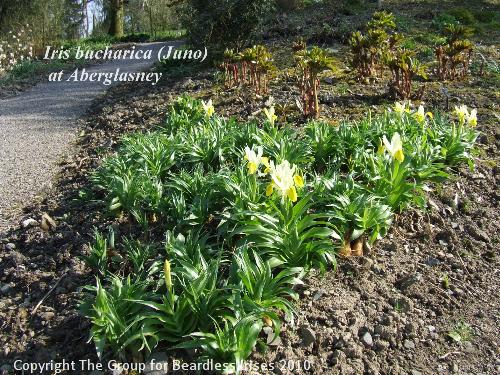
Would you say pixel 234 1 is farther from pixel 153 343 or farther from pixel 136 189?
pixel 153 343

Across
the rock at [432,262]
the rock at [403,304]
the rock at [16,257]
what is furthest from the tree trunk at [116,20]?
the rock at [403,304]

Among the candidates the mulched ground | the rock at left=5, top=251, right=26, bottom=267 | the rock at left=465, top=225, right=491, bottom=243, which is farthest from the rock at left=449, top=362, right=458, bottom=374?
the rock at left=5, top=251, right=26, bottom=267

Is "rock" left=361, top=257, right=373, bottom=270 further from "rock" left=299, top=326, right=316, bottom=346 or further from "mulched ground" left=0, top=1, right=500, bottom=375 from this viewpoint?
"rock" left=299, top=326, right=316, bottom=346

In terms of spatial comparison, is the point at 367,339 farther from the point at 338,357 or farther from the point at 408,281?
the point at 408,281

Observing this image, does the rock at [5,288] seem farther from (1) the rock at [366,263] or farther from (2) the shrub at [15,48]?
(2) the shrub at [15,48]

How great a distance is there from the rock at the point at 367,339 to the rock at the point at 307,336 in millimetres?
256

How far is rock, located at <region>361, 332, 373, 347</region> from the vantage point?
2.41 metres

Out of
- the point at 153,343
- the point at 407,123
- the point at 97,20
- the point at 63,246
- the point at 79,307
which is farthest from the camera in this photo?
the point at 97,20

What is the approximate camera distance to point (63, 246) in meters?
3.26

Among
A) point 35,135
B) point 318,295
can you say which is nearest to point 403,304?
point 318,295

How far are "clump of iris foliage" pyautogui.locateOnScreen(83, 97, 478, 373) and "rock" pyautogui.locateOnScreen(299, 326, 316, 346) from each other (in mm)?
95

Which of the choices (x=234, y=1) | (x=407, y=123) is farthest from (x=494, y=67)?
(x=234, y=1)

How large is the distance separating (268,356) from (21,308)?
1435mm

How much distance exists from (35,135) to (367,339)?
5.44m
